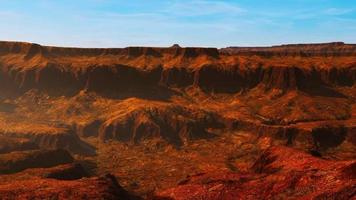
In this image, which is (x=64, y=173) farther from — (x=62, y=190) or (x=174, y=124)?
(x=174, y=124)

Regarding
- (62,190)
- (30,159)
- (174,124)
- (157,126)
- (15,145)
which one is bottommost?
(15,145)

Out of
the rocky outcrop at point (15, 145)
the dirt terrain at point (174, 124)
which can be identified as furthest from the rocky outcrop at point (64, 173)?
the rocky outcrop at point (15, 145)

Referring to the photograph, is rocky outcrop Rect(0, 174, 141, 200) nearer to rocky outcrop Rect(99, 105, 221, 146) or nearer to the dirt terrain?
the dirt terrain

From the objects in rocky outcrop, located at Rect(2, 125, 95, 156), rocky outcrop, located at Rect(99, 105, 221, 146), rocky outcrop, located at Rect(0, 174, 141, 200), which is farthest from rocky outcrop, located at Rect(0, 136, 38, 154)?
rocky outcrop, located at Rect(0, 174, 141, 200)

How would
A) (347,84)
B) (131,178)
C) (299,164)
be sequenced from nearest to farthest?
(299,164), (131,178), (347,84)

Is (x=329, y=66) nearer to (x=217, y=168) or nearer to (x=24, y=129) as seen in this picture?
(x=217, y=168)

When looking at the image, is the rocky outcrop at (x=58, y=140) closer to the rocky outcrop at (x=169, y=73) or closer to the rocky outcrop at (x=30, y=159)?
the rocky outcrop at (x=30, y=159)

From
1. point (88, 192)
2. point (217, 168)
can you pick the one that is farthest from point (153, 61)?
point (88, 192)

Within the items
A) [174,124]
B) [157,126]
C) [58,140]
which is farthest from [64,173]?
[174,124]
